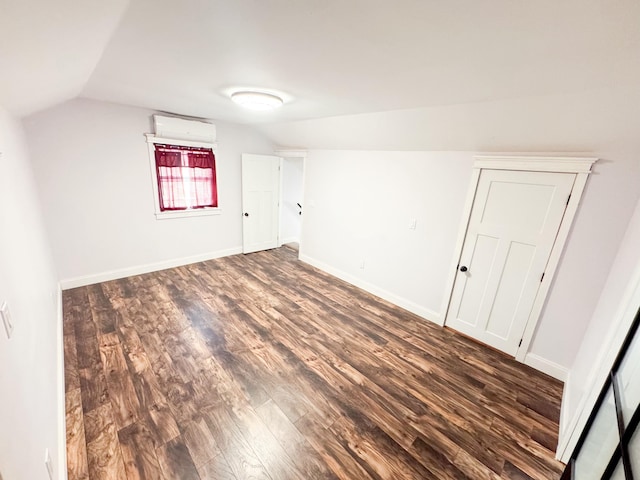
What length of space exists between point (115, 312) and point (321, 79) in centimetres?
331

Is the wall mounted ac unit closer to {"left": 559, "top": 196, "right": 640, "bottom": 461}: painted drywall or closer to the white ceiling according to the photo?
the white ceiling

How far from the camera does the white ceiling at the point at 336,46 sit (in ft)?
3.13

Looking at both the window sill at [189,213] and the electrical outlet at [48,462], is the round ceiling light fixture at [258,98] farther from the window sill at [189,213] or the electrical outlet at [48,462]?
the electrical outlet at [48,462]

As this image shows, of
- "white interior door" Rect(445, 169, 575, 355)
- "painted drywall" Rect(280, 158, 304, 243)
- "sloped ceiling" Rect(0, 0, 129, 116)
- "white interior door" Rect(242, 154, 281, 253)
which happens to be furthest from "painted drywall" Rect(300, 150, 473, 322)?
"sloped ceiling" Rect(0, 0, 129, 116)

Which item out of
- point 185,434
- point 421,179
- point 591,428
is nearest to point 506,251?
point 421,179

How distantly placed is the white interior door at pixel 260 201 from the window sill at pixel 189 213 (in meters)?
0.55

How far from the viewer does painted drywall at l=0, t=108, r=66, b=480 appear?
828 mm

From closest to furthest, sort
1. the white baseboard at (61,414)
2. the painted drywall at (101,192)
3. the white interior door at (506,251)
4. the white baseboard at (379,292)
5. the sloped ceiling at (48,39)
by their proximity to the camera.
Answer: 1. the sloped ceiling at (48,39)
2. the white baseboard at (61,414)
3. the white interior door at (506,251)
4. the painted drywall at (101,192)
5. the white baseboard at (379,292)

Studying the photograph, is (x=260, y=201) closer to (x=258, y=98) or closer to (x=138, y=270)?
(x=138, y=270)

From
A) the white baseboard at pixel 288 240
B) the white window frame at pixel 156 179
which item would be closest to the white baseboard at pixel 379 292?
the white baseboard at pixel 288 240

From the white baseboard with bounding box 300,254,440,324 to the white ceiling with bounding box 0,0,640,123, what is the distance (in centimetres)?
244

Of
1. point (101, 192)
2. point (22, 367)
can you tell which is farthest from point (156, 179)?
point (22, 367)

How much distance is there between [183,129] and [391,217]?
329 cm

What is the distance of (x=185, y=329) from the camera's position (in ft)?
9.07
